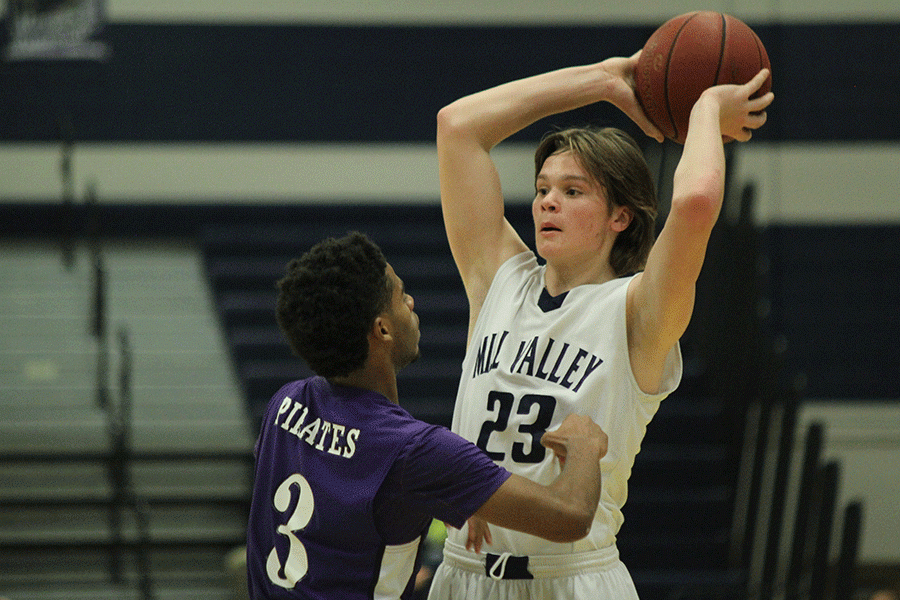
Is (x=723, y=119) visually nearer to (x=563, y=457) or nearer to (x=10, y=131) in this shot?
(x=563, y=457)

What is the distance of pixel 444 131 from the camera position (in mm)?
2414

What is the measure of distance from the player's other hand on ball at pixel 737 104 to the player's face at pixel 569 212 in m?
0.28

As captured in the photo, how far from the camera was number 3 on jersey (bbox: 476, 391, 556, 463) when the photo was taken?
2131 millimetres

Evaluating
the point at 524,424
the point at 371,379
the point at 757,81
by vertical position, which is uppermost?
the point at 757,81

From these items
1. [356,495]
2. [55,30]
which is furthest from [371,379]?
[55,30]

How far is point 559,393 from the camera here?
212 centimetres

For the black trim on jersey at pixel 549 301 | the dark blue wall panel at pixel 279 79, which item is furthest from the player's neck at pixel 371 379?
the dark blue wall panel at pixel 279 79

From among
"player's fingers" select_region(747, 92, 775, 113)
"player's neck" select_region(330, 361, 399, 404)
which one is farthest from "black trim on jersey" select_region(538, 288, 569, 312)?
"player's fingers" select_region(747, 92, 775, 113)

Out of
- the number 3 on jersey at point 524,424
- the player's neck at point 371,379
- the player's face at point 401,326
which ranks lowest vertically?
the number 3 on jersey at point 524,424

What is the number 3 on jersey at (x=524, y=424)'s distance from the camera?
6.99 ft

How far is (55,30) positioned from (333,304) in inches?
275

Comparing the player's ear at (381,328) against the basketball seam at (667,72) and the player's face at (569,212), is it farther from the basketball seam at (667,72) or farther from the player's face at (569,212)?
the basketball seam at (667,72)

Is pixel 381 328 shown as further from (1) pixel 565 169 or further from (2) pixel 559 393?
(1) pixel 565 169

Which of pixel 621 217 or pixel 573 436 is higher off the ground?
pixel 621 217
